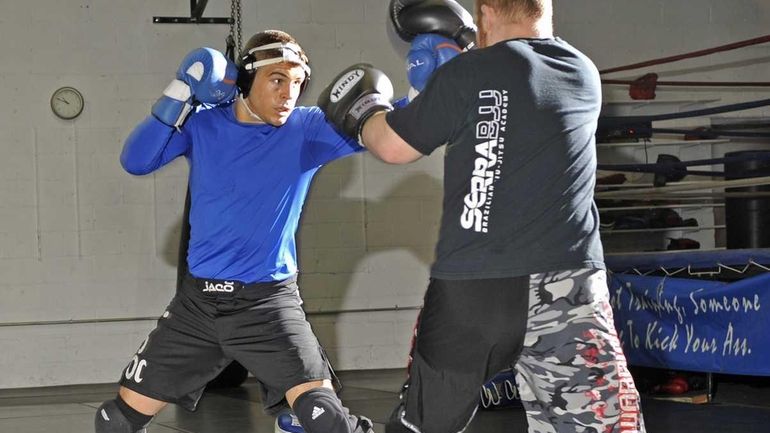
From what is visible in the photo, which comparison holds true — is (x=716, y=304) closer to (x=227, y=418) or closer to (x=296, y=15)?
(x=227, y=418)

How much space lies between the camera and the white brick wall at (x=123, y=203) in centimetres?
786

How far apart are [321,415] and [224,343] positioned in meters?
0.43

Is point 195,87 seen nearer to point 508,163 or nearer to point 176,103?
point 176,103

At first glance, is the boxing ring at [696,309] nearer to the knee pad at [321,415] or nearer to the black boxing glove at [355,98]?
the knee pad at [321,415]

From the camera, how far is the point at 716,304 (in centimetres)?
527

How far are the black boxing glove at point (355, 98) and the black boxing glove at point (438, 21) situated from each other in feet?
1.02

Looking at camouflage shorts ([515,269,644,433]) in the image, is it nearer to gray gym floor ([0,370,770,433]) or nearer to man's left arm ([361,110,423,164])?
man's left arm ([361,110,423,164])

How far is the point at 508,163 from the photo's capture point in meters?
2.29

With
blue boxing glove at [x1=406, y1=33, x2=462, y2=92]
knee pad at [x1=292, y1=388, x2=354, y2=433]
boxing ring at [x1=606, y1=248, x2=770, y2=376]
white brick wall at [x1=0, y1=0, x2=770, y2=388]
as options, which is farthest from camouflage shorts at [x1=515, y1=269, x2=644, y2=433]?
white brick wall at [x1=0, y1=0, x2=770, y2=388]

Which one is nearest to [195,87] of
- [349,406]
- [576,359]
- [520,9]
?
[520,9]

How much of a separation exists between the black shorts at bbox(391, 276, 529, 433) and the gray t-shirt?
0.04 meters

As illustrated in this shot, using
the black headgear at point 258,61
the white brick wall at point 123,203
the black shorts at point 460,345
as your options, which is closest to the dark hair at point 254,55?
the black headgear at point 258,61

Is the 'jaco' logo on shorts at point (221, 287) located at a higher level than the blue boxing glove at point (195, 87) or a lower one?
lower

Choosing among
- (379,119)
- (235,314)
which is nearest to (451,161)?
(379,119)
